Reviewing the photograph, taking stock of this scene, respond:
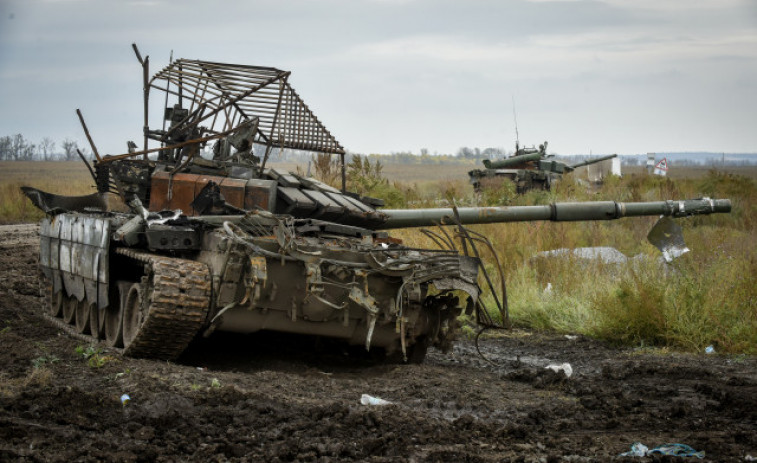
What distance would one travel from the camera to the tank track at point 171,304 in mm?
7520

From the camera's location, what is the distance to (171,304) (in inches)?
296

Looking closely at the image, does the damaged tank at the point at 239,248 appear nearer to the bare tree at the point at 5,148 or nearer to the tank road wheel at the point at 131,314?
the tank road wheel at the point at 131,314

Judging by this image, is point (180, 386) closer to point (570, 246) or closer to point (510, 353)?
point (510, 353)

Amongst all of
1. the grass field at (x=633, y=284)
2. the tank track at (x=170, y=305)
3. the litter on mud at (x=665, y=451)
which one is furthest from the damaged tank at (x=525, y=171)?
the litter on mud at (x=665, y=451)

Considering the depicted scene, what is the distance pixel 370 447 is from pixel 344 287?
256 cm

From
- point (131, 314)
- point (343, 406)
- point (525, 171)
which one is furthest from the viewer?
point (525, 171)

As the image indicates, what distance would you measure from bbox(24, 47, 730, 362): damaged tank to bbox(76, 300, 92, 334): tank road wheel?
0.08 ft

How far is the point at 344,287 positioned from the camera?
308 inches

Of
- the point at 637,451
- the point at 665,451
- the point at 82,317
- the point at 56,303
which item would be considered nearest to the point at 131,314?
the point at 82,317

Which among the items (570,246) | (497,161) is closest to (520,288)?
(570,246)

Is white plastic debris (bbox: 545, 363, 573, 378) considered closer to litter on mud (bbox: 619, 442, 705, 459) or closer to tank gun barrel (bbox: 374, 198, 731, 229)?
tank gun barrel (bbox: 374, 198, 731, 229)

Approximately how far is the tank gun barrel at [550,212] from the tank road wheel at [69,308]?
11.1 feet

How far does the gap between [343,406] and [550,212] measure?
5.72 metres

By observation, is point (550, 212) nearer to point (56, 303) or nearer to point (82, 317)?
point (82, 317)
